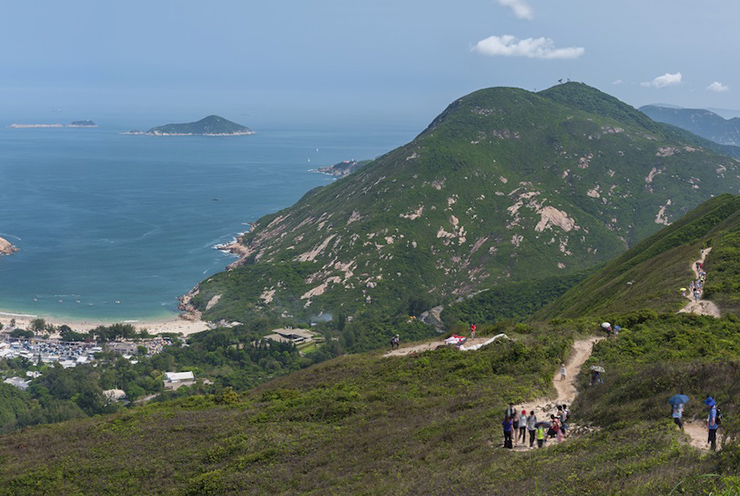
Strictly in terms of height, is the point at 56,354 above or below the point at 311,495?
below

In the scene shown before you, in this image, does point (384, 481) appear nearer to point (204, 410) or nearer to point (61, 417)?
point (204, 410)

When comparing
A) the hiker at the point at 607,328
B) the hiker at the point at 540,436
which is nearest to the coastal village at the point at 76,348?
the hiker at the point at 607,328

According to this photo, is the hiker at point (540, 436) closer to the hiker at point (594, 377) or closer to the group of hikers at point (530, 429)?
the group of hikers at point (530, 429)

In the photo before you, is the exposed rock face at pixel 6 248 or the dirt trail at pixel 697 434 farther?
the exposed rock face at pixel 6 248

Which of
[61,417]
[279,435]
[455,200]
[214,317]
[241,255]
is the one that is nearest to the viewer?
[279,435]

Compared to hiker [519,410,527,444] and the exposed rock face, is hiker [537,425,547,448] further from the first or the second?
the exposed rock face

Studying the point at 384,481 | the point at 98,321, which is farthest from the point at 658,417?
the point at 98,321
